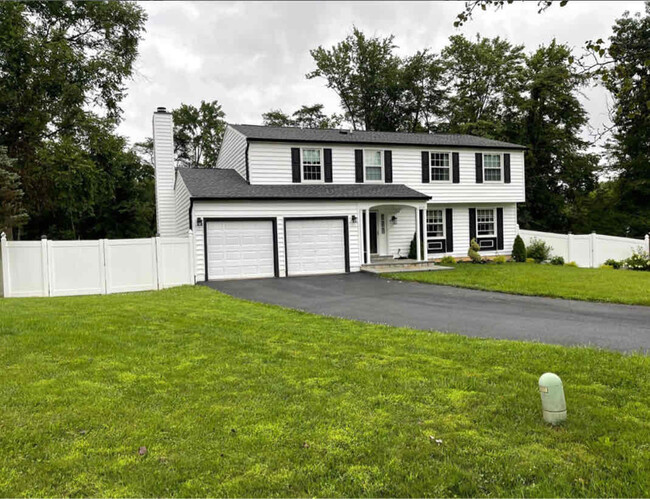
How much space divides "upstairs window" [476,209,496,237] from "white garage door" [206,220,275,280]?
10716 mm

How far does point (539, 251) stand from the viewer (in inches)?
821

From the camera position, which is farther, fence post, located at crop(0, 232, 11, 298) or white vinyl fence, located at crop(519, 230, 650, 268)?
white vinyl fence, located at crop(519, 230, 650, 268)

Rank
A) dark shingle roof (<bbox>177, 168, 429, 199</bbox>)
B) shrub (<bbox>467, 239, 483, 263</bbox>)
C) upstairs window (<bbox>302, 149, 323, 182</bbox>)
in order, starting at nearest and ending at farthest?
dark shingle roof (<bbox>177, 168, 429, 199</bbox>)
upstairs window (<bbox>302, 149, 323, 182</bbox>)
shrub (<bbox>467, 239, 483, 263</bbox>)

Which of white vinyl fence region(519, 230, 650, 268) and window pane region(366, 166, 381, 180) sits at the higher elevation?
window pane region(366, 166, 381, 180)

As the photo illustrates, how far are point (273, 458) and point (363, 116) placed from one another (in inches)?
1432

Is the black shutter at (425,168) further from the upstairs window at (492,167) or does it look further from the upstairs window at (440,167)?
the upstairs window at (492,167)

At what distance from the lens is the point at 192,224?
15.3 metres

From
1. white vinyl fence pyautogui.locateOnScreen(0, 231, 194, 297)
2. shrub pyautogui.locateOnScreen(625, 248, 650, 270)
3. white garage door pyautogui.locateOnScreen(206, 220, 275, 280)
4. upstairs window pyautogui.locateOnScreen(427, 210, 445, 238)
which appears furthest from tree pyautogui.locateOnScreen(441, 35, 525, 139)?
white vinyl fence pyautogui.locateOnScreen(0, 231, 194, 297)

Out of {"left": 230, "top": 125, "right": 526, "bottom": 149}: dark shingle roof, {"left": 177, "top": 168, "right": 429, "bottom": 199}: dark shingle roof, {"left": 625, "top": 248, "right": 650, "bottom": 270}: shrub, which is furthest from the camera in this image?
{"left": 230, "top": 125, "right": 526, "bottom": 149}: dark shingle roof

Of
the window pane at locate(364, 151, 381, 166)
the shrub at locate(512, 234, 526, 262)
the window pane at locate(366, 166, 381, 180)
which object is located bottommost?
the shrub at locate(512, 234, 526, 262)

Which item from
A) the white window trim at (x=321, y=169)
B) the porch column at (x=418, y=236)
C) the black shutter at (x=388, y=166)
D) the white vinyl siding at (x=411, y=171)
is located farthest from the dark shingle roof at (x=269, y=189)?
the porch column at (x=418, y=236)

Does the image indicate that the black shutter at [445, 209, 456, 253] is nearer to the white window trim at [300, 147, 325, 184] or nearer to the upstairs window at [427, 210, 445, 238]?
the upstairs window at [427, 210, 445, 238]

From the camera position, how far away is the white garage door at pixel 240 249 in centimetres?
1555

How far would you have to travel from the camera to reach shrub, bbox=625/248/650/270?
1722cm
